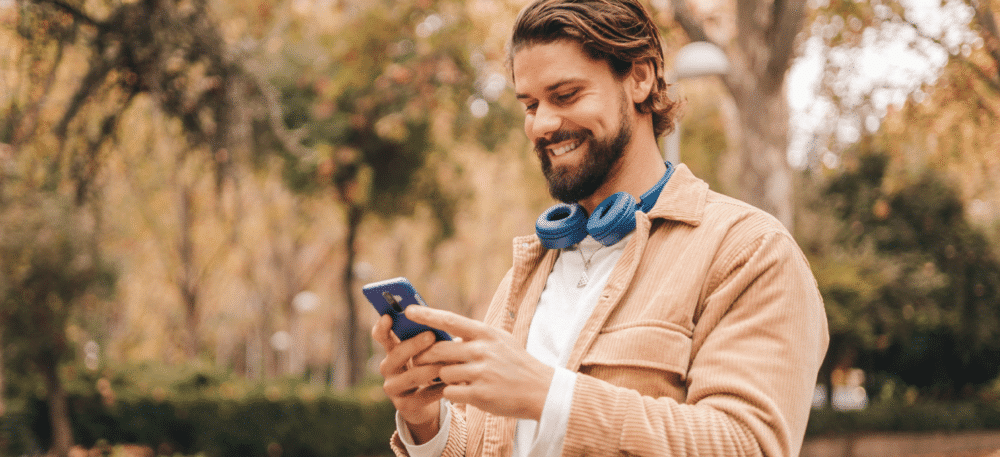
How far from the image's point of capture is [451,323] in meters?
1.24

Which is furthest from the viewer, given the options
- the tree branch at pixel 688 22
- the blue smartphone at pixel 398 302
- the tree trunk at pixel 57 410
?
the tree trunk at pixel 57 410

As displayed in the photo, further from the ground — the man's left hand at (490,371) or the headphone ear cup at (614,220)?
the headphone ear cup at (614,220)

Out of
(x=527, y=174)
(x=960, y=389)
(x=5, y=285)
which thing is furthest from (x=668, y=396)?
(x=960, y=389)

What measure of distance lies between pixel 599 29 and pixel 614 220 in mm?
424

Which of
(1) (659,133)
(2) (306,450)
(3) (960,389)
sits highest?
(1) (659,133)

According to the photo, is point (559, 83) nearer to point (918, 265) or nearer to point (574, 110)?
point (574, 110)

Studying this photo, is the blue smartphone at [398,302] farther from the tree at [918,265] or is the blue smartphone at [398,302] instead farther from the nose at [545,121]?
the tree at [918,265]

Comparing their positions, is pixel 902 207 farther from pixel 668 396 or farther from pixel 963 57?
pixel 668 396

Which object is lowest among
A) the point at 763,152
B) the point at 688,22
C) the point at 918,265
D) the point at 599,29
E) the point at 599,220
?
the point at 918,265

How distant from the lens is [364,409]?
1258 centimetres

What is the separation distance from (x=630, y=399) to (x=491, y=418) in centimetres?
50

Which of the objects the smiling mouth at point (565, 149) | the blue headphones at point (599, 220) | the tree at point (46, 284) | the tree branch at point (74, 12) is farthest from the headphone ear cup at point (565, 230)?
the tree at point (46, 284)

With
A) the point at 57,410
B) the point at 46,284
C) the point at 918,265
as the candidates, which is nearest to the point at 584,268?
the point at 46,284

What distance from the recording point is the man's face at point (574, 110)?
1.59 meters
